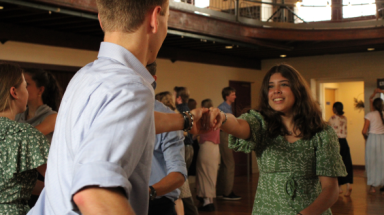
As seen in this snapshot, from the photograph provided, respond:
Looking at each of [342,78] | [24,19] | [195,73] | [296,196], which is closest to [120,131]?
[296,196]

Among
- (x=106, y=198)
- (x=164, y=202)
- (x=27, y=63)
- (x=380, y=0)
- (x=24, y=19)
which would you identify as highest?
(x=380, y=0)

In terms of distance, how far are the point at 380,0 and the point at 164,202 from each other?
9.17m

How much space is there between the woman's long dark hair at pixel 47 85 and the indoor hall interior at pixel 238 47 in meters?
2.13

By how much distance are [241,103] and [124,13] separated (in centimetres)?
1050

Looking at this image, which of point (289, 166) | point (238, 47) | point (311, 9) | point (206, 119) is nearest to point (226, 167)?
point (238, 47)

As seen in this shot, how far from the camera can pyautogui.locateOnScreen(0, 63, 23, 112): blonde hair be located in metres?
1.90

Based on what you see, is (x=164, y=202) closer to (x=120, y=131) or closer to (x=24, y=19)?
(x=120, y=131)

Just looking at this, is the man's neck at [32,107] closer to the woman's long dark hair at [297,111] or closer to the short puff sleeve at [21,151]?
the short puff sleeve at [21,151]

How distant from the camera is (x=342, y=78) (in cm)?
1098

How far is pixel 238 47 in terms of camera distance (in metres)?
9.35

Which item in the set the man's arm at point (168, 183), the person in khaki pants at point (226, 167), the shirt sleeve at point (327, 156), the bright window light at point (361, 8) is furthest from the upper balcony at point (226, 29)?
the shirt sleeve at point (327, 156)

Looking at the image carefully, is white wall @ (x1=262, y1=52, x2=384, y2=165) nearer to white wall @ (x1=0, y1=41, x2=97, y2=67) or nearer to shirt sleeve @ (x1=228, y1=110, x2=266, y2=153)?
white wall @ (x1=0, y1=41, x2=97, y2=67)

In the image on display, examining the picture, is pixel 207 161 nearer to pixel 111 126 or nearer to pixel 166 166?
pixel 166 166

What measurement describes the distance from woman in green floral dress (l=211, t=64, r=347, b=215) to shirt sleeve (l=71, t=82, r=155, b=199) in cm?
121
